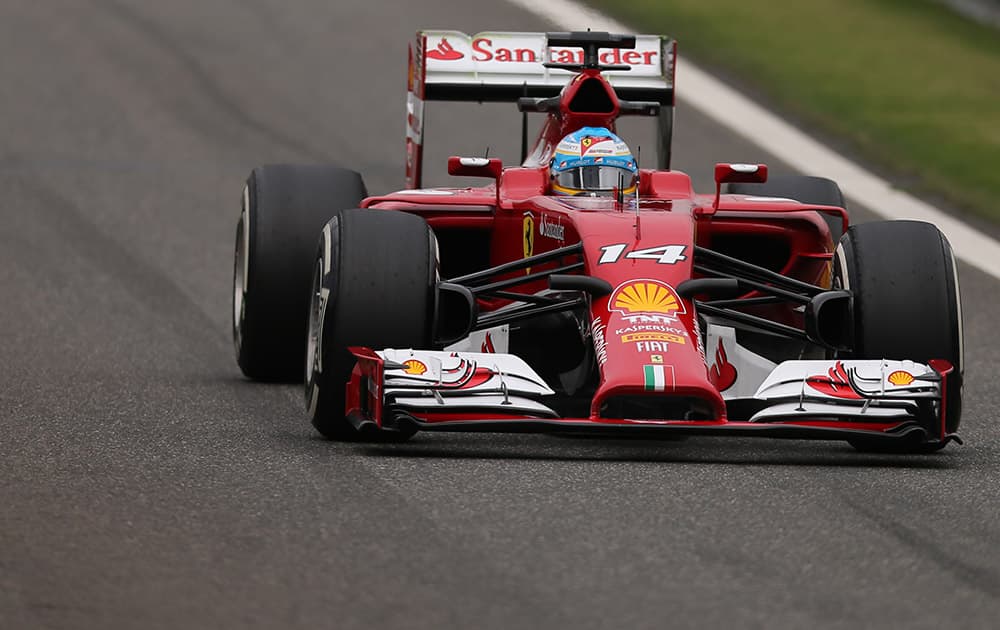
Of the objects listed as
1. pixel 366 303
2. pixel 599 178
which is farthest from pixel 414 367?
pixel 599 178

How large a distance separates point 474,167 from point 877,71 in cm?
1403

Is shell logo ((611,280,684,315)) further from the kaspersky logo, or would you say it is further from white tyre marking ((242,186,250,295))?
white tyre marking ((242,186,250,295))

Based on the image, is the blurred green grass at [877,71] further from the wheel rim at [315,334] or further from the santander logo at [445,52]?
the wheel rim at [315,334]

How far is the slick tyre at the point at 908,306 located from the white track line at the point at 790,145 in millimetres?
6736

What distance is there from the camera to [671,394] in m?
7.93

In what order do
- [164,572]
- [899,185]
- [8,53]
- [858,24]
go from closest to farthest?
[164,572], [899,185], [8,53], [858,24]

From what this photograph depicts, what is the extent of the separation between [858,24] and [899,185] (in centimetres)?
741

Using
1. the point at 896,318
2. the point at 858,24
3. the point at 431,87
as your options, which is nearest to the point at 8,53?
the point at 858,24

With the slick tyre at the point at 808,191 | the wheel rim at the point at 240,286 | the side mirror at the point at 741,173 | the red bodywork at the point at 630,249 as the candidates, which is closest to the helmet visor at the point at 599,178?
the red bodywork at the point at 630,249

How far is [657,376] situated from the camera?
7.95 meters

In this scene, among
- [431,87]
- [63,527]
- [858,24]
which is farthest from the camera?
[858,24]

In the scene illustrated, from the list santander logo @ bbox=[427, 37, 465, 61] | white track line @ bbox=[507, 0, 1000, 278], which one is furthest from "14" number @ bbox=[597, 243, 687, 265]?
white track line @ bbox=[507, 0, 1000, 278]

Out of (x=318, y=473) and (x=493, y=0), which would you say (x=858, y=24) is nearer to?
(x=493, y=0)

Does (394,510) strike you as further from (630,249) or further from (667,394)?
(630,249)
